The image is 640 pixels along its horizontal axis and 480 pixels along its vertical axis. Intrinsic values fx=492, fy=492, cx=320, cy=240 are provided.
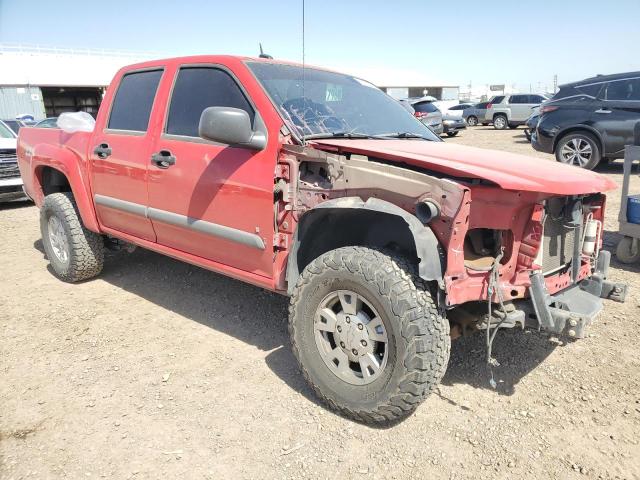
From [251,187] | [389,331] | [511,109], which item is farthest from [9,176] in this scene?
[511,109]

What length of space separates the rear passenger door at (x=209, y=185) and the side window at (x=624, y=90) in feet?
29.0

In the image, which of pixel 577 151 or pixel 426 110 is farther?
pixel 426 110

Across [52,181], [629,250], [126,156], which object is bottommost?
[629,250]

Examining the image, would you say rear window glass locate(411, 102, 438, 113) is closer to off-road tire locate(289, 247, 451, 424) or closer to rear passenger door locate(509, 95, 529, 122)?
rear passenger door locate(509, 95, 529, 122)

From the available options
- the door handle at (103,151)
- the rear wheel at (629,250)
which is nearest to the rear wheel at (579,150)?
the rear wheel at (629,250)

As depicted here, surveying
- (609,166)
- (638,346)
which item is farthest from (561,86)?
(638,346)

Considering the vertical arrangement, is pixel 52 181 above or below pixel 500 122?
below

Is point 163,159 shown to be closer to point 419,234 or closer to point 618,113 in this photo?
point 419,234

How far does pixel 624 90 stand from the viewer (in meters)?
9.27

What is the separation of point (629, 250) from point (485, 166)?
3.31m

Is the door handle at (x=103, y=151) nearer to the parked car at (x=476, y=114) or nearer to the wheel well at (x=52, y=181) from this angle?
the wheel well at (x=52, y=181)

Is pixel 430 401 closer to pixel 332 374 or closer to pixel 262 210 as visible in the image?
pixel 332 374

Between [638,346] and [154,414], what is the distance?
10.4 ft

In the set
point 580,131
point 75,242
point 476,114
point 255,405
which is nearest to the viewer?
point 255,405
